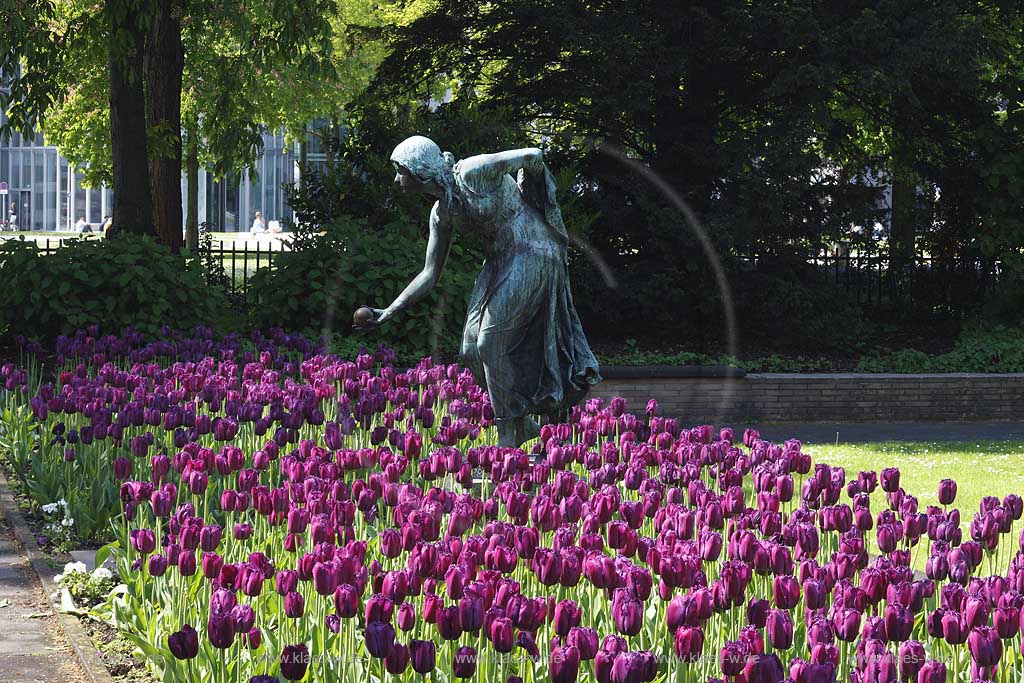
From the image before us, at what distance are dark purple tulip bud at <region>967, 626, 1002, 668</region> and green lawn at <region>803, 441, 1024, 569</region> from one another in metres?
4.28

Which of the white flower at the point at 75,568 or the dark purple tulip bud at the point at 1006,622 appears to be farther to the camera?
the white flower at the point at 75,568

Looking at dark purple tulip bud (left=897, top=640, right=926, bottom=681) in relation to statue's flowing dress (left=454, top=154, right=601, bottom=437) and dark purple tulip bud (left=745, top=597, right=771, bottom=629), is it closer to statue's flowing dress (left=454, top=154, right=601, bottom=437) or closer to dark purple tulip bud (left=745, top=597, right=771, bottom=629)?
dark purple tulip bud (left=745, top=597, right=771, bottom=629)

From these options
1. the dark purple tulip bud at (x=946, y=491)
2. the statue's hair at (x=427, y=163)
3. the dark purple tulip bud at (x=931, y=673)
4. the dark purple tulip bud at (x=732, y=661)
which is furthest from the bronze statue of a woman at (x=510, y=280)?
the dark purple tulip bud at (x=931, y=673)

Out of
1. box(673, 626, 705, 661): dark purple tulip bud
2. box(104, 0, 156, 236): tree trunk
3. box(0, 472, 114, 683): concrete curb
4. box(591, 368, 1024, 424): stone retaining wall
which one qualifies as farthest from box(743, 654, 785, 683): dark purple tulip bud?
box(104, 0, 156, 236): tree trunk

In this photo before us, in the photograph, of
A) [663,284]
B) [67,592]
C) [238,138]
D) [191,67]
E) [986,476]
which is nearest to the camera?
[67,592]

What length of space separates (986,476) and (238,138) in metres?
12.0

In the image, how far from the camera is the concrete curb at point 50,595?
5.10 meters

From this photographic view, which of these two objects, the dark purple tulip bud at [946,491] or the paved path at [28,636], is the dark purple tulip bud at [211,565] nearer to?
the paved path at [28,636]

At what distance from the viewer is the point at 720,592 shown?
13.8ft

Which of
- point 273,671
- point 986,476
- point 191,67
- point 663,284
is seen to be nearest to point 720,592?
point 273,671

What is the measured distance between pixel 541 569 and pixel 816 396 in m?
9.94

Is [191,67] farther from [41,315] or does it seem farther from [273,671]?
[273,671]

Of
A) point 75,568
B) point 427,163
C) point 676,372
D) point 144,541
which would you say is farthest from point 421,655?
point 676,372

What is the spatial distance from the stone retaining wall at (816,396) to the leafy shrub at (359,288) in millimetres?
1759
